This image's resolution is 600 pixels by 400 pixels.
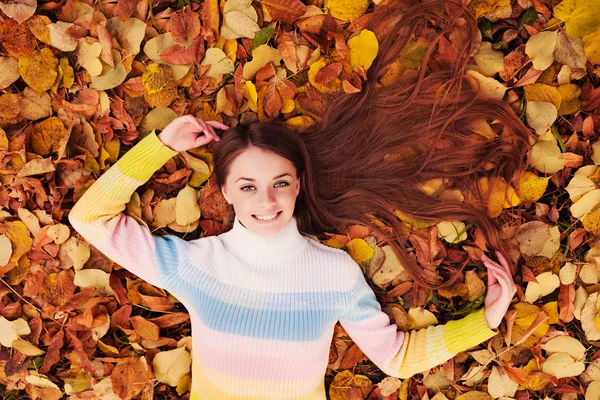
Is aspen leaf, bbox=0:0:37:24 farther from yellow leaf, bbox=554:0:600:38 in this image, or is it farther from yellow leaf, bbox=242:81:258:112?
yellow leaf, bbox=554:0:600:38

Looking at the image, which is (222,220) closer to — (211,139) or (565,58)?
(211,139)

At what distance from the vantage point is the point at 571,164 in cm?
146

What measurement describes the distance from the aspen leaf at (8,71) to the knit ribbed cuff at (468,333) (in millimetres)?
1377

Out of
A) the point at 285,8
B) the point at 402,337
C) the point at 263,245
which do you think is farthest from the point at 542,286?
the point at 285,8

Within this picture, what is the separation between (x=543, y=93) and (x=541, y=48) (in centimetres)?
12

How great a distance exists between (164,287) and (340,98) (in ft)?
2.31

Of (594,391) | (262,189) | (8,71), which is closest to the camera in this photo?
(262,189)

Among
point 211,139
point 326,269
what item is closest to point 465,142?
point 326,269

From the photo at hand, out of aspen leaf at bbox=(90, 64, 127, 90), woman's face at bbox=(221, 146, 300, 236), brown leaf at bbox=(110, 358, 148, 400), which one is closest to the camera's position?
woman's face at bbox=(221, 146, 300, 236)

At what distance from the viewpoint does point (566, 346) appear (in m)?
1.52

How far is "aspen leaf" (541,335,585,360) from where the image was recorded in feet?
4.97

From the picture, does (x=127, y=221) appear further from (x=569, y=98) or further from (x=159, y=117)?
(x=569, y=98)

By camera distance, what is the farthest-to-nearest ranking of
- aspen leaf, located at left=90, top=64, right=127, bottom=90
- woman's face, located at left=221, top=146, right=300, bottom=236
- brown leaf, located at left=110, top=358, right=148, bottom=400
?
brown leaf, located at left=110, top=358, right=148, bottom=400
aspen leaf, located at left=90, top=64, right=127, bottom=90
woman's face, located at left=221, top=146, right=300, bottom=236

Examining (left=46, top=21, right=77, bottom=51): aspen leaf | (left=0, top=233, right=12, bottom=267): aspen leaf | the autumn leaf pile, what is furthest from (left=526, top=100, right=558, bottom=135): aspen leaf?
(left=0, top=233, right=12, bottom=267): aspen leaf
